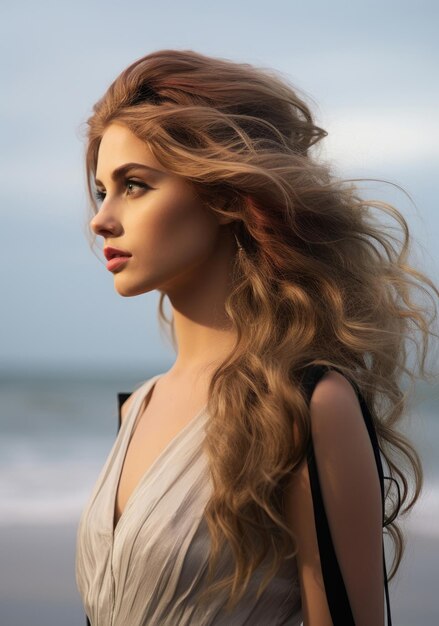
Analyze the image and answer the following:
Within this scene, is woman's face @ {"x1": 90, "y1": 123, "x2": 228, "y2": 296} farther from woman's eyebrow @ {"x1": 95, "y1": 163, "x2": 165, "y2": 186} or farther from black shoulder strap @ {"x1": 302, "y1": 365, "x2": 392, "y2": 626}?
black shoulder strap @ {"x1": 302, "y1": 365, "x2": 392, "y2": 626}

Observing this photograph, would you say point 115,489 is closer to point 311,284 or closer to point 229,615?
point 229,615

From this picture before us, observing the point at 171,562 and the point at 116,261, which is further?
the point at 116,261

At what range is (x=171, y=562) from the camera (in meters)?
2.28

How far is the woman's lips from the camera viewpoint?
2.51 metres

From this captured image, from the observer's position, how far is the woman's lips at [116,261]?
2.51 meters

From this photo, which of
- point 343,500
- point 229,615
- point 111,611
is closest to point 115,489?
point 111,611

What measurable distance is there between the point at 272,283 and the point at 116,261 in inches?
15.9

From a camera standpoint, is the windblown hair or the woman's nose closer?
the windblown hair

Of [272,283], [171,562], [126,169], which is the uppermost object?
[126,169]

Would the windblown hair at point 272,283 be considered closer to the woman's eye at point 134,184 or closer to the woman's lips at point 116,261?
the woman's eye at point 134,184

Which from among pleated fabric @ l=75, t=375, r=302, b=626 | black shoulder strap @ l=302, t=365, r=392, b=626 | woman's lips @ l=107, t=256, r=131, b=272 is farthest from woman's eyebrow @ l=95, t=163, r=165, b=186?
black shoulder strap @ l=302, t=365, r=392, b=626

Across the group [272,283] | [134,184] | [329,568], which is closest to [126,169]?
[134,184]

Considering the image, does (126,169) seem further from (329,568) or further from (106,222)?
(329,568)

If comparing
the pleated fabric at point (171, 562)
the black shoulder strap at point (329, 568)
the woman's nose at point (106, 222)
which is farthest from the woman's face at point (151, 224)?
the black shoulder strap at point (329, 568)
